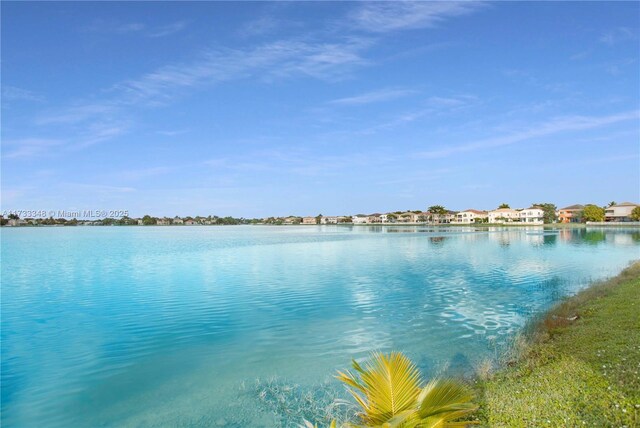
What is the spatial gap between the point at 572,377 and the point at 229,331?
1296cm

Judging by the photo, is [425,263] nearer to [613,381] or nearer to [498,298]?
[498,298]

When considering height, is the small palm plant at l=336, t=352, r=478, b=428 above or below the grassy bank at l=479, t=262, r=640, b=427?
above

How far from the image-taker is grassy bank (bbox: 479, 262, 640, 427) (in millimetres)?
7479

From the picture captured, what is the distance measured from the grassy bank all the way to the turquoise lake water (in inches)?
79.4

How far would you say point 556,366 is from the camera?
10469 mm

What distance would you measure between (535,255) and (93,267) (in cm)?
4806

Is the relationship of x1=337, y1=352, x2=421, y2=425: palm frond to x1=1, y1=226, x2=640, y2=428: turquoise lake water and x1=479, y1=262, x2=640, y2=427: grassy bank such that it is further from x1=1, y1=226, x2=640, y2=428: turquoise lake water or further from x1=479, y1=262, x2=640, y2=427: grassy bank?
x1=1, y1=226, x2=640, y2=428: turquoise lake water

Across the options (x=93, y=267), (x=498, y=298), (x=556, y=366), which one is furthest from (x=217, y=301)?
(x=93, y=267)

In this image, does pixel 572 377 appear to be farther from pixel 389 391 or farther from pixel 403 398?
pixel 389 391

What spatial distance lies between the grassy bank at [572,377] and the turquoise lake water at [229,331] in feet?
6.61

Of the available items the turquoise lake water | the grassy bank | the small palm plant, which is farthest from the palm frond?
the turquoise lake water

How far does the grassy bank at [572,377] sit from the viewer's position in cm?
748

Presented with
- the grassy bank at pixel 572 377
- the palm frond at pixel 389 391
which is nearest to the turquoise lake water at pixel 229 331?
the grassy bank at pixel 572 377

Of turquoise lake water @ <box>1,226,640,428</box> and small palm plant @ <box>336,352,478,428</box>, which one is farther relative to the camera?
turquoise lake water @ <box>1,226,640,428</box>
